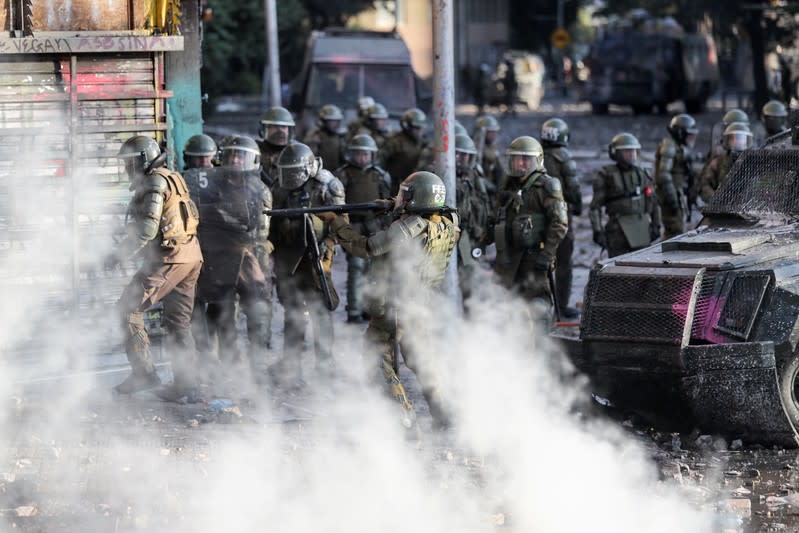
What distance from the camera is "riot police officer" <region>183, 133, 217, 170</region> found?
37.0 ft

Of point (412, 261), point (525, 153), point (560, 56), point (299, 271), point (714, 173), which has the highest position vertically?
point (560, 56)

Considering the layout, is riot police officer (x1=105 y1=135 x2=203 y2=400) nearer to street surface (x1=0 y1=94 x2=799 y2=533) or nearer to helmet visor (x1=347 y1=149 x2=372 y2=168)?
street surface (x1=0 y1=94 x2=799 y2=533)

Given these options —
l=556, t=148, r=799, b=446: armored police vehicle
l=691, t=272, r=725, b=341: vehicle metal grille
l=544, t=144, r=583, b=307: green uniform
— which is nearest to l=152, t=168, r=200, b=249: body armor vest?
l=556, t=148, r=799, b=446: armored police vehicle

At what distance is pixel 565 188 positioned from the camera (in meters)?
13.2

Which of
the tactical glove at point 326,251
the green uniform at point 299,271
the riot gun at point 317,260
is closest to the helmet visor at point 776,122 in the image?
the green uniform at point 299,271

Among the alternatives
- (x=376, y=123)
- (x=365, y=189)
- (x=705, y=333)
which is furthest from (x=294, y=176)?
(x=376, y=123)

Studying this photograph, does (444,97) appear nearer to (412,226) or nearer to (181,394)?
(412,226)

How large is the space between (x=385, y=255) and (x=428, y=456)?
1233mm

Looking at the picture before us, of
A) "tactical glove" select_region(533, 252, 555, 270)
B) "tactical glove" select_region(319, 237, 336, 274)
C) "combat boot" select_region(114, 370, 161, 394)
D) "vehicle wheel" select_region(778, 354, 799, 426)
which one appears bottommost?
"combat boot" select_region(114, 370, 161, 394)

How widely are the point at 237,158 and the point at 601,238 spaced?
153 inches

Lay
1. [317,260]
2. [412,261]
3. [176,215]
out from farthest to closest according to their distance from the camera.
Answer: [317,260], [176,215], [412,261]

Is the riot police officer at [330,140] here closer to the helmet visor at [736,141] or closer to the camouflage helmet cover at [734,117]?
the camouflage helmet cover at [734,117]

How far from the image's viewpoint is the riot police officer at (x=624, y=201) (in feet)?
44.1

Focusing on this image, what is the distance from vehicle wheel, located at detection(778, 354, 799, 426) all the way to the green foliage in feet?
75.8
